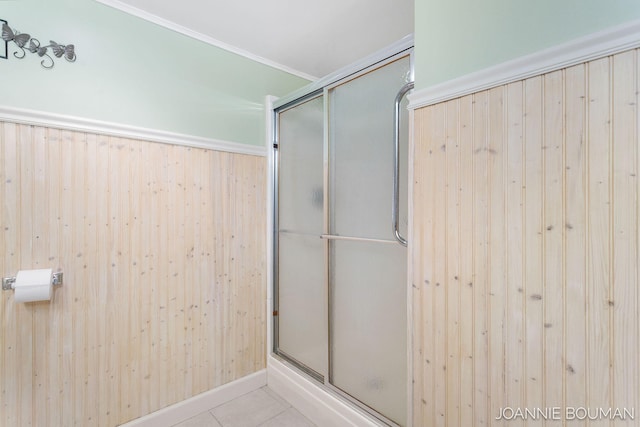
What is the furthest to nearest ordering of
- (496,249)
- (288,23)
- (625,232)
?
1. (288,23)
2. (496,249)
3. (625,232)

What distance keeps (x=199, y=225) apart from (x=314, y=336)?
1095mm

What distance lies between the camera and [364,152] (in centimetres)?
170

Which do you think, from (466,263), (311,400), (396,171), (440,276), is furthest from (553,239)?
(311,400)

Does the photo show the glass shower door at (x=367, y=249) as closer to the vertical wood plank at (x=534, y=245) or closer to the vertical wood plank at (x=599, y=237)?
the vertical wood plank at (x=534, y=245)

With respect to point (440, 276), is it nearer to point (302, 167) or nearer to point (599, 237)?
point (599, 237)

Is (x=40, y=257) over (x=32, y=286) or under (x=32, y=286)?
over

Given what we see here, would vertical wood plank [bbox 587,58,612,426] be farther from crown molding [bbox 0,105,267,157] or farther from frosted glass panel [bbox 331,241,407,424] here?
crown molding [bbox 0,105,267,157]

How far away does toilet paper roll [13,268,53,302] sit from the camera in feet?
4.59

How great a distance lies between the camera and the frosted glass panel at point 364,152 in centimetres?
157

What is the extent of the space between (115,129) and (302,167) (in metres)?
1.15

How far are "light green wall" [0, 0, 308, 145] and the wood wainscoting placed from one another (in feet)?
4.87

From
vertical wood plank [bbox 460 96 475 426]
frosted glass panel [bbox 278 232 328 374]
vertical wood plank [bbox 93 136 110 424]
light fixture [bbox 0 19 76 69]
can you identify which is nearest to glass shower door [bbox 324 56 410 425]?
frosted glass panel [bbox 278 232 328 374]

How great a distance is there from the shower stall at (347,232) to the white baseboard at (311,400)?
0.18 ft

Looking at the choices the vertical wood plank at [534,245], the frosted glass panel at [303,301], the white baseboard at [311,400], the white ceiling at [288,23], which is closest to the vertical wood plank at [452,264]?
the vertical wood plank at [534,245]
